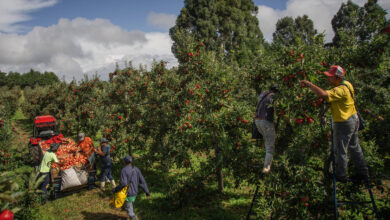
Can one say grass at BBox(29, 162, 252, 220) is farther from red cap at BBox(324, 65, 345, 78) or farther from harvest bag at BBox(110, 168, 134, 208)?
red cap at BBox(324, 65, 345, 78)

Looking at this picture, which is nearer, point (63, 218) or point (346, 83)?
point (346, 83)

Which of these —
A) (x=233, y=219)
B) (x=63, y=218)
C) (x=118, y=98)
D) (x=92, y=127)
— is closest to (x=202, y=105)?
(x=233, y=219)

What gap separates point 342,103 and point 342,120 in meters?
0.29

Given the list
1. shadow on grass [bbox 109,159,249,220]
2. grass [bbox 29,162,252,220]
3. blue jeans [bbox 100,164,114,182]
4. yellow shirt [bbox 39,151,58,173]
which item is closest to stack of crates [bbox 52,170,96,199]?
grass [bbox 29,162,252,220]

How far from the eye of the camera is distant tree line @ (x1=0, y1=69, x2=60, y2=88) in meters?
80.9

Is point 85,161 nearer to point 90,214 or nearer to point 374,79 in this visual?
point 90,214

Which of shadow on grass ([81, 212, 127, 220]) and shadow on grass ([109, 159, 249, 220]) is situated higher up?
shadow on grass ([109, 159, 249, 220])

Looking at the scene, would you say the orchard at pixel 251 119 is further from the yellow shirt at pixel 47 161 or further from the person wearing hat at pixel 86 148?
the yellow shirt at pixel 47 161

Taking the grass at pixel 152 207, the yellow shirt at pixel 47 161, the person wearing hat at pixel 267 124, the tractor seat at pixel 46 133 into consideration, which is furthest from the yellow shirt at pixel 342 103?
the tractor seat at pixel 46 133

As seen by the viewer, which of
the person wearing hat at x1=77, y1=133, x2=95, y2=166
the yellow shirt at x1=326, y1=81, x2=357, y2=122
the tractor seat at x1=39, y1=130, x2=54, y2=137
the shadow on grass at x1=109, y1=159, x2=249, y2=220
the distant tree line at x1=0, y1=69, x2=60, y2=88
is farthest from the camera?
the distant tree line at x1=0, y1=69, x2=60, y2=88

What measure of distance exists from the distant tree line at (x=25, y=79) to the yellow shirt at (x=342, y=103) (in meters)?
91.7

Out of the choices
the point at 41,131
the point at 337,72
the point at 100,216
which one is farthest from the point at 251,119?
the point at 41,131

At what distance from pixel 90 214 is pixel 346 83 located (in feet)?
27.9

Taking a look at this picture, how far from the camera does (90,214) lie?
807 cm
